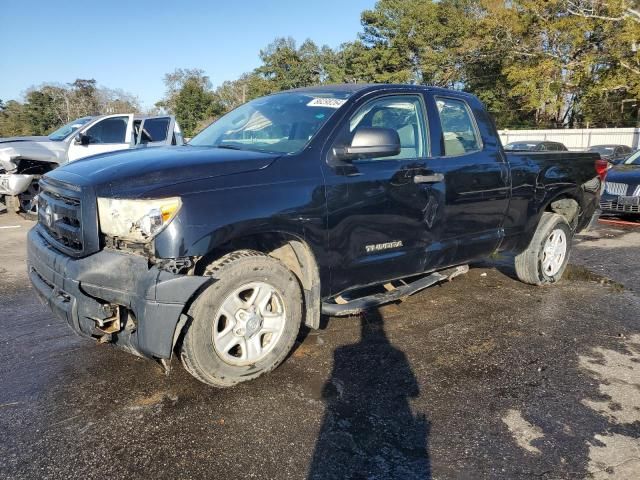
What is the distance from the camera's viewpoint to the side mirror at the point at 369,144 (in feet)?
11.0

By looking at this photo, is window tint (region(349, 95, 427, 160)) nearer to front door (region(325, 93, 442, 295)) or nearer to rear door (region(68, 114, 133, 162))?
front door (region(325, 93, 442, 295))

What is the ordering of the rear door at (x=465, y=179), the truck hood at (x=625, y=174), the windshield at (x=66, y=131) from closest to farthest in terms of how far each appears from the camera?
the rear door at (x=465, y=179) → the truck hood at (x=625, y=174) → the windshield at (x=66, y=131)

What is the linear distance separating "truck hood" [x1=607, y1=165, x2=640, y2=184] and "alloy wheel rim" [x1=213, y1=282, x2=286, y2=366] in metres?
8.74

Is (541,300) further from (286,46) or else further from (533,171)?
(286,46)

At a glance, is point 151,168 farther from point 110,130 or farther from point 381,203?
point 110,130

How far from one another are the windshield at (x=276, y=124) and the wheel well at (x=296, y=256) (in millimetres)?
597

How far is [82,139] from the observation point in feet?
34.2

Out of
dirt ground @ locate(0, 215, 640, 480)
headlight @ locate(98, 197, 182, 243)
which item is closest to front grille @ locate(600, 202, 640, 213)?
dirt ground @ locate(0, 215, 640, 480)

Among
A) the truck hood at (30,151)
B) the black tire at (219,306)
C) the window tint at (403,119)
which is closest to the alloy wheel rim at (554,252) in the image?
the window tint at (403,119)

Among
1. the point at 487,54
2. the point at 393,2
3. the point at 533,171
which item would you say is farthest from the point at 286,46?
the point at 533,171

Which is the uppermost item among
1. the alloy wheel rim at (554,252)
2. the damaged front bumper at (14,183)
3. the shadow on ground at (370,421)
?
the damaged front bumper at (14,183)

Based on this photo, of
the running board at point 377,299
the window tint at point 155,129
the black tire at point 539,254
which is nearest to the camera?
the running board at point 377,299

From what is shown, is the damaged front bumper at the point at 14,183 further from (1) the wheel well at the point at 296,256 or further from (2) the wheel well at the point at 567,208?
(2) the wheel well at the point at 567,208

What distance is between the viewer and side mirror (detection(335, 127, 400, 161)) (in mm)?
3346
